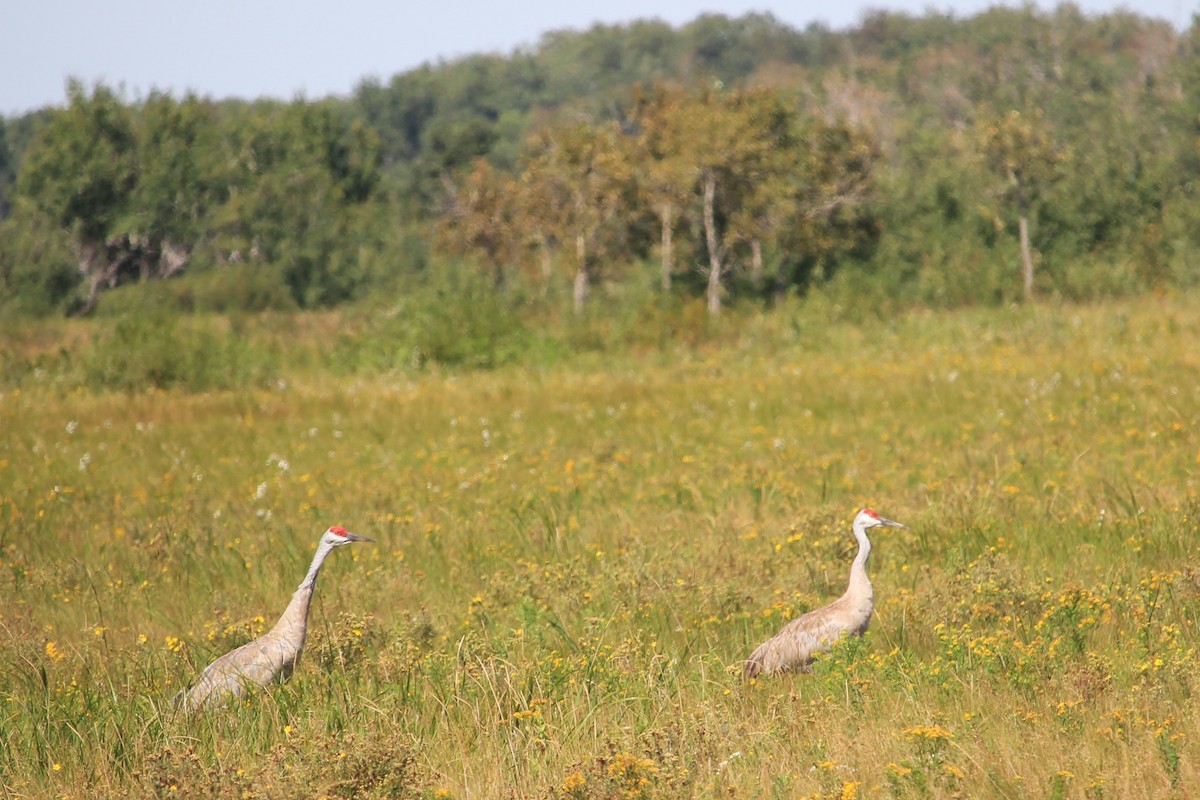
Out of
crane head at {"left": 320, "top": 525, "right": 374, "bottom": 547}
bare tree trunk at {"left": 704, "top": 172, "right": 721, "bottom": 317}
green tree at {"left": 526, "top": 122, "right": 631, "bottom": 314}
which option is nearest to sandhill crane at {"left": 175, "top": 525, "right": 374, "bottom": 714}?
crane head at {"left": 320, "top": 525, "right": 374, "bottom": 547}

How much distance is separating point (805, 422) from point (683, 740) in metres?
9.81

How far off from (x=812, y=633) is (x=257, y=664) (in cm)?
286

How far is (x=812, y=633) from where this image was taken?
265 inches

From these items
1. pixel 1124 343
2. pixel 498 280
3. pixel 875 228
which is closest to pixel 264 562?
pixel 1124 343

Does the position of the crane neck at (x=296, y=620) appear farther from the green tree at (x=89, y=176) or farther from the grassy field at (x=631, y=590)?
the green tree at (x=89, y=176)

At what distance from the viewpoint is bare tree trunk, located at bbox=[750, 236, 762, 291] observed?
34094 millimetres

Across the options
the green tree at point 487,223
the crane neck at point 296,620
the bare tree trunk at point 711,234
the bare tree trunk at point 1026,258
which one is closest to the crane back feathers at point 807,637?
the crane neck at point 296,620

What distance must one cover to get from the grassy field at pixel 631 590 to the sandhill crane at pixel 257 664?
0.12m

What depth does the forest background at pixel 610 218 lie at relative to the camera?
28.5 metres

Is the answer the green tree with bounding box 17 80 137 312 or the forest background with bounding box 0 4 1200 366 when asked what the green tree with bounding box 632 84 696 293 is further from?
the green tree with bounding box 17 80 137 312

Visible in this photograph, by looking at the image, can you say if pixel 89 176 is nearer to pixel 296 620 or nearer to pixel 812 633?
pixel 296 620

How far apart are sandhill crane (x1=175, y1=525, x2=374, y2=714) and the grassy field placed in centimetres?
12

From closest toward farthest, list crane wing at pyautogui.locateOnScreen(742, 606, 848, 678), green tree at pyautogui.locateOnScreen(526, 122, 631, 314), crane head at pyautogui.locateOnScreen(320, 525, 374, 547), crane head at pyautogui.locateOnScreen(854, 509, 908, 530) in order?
crane wing at pyautogui.locateOnScreen(742, 606, 848, 678) → crane head at pyautogui.locateOnScreen(320, 525, 374, 547) → crane head at pyautogui.locateOnScreen(854, 509, 908, 530) → green tree at pyautogui.locateOnScreen(526, 122, 631, 314)

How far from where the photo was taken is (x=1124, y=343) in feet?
64.6
